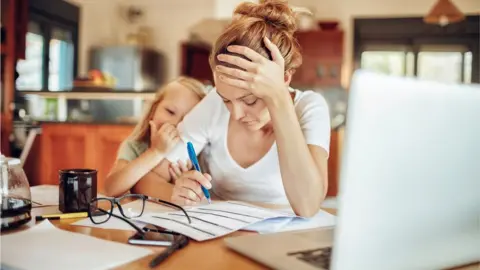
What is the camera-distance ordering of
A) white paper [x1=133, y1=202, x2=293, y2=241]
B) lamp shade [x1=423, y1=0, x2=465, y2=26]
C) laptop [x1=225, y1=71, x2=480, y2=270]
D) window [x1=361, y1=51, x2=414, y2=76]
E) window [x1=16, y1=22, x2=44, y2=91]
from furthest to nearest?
1. window [x1=361, y1=51, x2=414, y2=76]
2. window [x1=16, y1=22, x2=44, y2=91]
3. lamp shade [x1=423, y1=0, x2=465, y2=26]
4. white paper [x1=133, y1=202, x2=293, y2=241]
5. laptop [x1=225, y1=71, x2=480, y2=270]

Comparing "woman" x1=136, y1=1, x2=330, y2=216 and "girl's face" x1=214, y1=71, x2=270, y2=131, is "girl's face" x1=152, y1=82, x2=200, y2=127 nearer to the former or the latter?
"woman" x1=136, y1=1, x2=330, y2=216

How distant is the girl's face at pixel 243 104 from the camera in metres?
1.00

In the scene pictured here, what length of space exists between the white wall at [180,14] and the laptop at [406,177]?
4.62 metres

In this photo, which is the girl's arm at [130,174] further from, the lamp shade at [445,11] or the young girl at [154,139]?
the lamp shade at [445,11]

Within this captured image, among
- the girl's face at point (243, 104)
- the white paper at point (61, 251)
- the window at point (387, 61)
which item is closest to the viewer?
the white paper at point (61, 251)

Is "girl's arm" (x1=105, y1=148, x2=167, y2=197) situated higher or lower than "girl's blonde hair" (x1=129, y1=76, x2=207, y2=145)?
lower

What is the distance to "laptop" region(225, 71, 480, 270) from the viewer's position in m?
0.47

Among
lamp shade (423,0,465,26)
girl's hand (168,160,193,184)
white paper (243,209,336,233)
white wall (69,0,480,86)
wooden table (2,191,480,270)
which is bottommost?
wooden table (2,191,480,270)

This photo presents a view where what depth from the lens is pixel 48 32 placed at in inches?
193

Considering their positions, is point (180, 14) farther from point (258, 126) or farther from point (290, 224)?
point (290, 224)

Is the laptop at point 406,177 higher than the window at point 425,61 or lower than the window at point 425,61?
lower

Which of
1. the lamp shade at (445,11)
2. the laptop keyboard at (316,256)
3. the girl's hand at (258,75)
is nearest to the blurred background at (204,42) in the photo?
the lamp shade at (445,11)

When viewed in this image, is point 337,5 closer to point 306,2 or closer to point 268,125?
point 306,2

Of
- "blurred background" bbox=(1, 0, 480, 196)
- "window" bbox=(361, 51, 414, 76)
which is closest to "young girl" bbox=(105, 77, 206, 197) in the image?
"blurred background" bbox=(1, 0, 480, 196)
